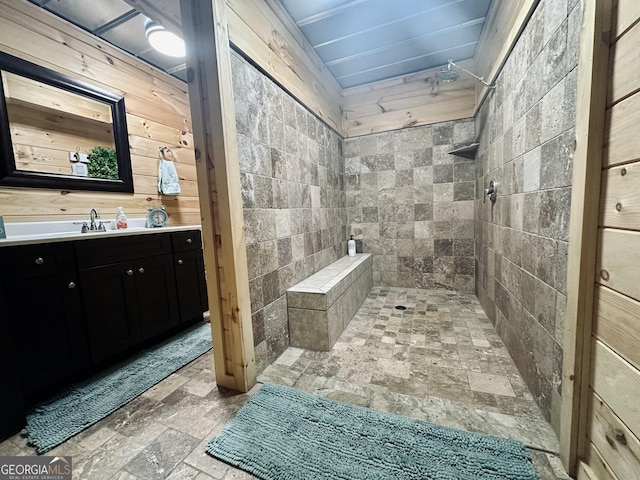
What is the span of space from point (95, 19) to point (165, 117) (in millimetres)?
817

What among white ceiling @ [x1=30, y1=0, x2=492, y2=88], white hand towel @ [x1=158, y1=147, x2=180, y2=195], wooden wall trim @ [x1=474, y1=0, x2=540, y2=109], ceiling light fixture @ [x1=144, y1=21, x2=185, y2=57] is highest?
white ceiling @ [x1=30, y1=0, x2=492, y2=88]

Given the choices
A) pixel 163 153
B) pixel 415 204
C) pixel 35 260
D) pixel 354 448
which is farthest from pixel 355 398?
pixel 163 153

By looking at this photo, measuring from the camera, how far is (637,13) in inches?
24.9

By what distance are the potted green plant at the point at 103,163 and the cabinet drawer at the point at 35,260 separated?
927 mm

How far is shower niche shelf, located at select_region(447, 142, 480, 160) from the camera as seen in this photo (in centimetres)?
246

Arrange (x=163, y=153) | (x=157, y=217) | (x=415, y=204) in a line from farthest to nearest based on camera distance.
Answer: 1. (x=415, y=204)
2. (x=163, y=153)
3. (x=157, y=217)

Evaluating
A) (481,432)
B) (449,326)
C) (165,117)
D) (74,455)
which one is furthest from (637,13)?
(165,117)

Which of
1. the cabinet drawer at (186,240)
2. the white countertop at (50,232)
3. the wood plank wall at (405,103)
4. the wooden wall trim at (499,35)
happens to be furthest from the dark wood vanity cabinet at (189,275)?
the wooden wall trim at (499,35)

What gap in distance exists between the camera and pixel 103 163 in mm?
2057

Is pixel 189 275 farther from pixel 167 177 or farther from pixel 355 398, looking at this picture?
pixel 355 398

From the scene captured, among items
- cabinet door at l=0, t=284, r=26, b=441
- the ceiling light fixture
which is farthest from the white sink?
the ceiling light fixture

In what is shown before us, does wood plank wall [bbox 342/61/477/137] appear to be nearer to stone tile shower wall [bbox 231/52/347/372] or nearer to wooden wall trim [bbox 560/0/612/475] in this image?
stone tile shower wall [bbox 231/52/347/372]

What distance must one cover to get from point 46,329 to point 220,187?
1228 millimetres

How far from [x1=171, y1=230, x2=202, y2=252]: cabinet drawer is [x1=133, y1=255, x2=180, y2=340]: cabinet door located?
0.12 meters
